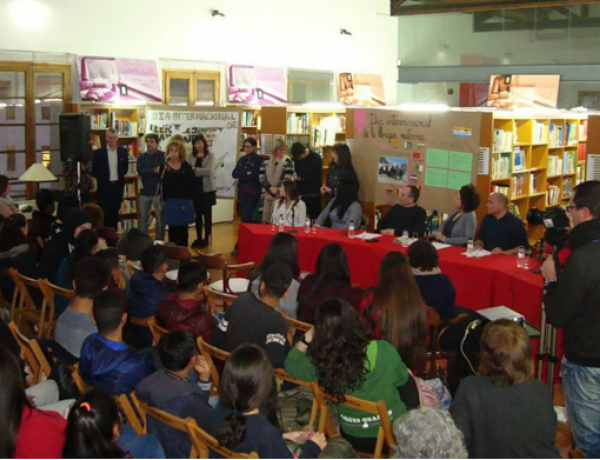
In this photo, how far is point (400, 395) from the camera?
3869 millimetres

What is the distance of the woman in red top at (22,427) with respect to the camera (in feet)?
10.2

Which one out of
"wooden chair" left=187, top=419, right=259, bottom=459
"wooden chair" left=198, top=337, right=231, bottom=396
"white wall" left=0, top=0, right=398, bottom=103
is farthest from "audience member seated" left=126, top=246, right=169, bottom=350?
"white wall" left=0, top=0, right=398, bottom=103

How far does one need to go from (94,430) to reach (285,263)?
121 inches

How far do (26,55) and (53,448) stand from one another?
850cm

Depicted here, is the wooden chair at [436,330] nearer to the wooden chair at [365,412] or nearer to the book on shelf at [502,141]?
the wooden chair at [365,412]

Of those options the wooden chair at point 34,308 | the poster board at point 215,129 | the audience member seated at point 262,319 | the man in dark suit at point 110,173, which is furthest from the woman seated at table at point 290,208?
the audience member seated at point 262,319

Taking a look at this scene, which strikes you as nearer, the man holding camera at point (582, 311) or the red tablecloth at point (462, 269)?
the man holding camera at point (582, 311)

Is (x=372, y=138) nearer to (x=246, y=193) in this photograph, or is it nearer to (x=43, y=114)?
(x=246, y=193)

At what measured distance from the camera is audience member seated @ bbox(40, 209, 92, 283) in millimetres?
6816

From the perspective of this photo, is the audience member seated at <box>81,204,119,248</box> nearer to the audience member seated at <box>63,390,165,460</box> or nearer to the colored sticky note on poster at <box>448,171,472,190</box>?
the colored sticky note on poster at <box>448,171,472,190</box>

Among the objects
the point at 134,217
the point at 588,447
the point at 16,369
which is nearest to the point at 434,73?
the point at 134,217

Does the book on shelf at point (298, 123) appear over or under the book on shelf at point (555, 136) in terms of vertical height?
over

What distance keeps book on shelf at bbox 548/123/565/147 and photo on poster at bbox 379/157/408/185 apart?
2704mm

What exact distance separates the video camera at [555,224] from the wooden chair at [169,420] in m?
2.52
